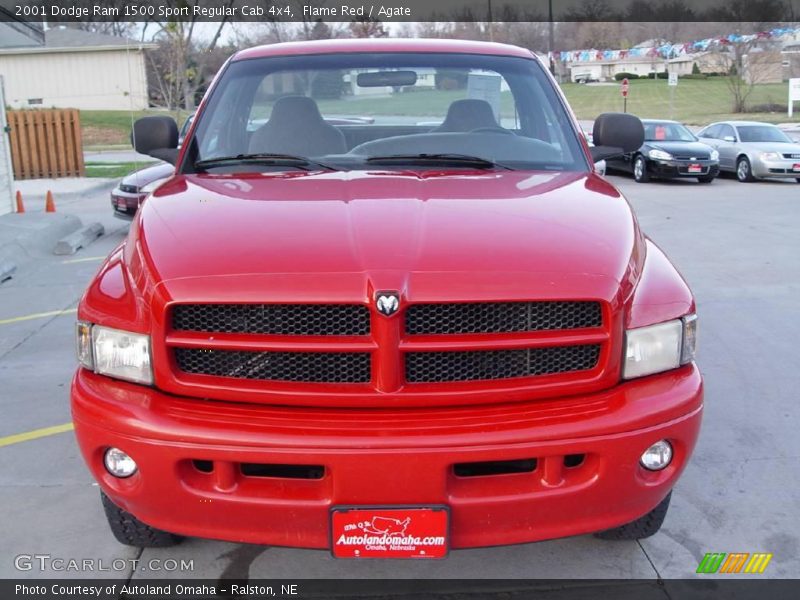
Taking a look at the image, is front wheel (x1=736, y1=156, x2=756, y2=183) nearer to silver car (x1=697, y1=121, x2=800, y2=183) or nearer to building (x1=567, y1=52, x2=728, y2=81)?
silver car (x1=697, y1=121, x2=800, y2=183)

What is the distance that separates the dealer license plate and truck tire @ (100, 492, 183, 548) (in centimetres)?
88

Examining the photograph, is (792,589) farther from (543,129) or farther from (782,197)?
(782,197)

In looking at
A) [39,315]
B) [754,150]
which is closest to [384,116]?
[39,315]

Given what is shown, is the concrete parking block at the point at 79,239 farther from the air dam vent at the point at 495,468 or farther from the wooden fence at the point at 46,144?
the wooden fence at the point at 46,144

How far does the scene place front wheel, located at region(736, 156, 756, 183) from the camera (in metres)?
18.7

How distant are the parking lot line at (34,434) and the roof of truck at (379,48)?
2.11 m

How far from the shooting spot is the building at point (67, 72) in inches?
1594

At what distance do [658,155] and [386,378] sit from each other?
17.2m

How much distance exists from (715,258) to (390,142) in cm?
644

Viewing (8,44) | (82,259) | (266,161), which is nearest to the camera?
(266,161)

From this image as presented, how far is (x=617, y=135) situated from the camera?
174 inches

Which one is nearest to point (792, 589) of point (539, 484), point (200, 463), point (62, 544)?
point (539, 484)

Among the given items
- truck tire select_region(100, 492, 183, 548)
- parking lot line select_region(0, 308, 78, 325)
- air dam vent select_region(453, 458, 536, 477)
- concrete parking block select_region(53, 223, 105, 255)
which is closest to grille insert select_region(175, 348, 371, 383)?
air dam vent select_region(453, 458, 536, 477)

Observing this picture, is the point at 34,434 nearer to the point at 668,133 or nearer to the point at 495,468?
the point at 495,468
